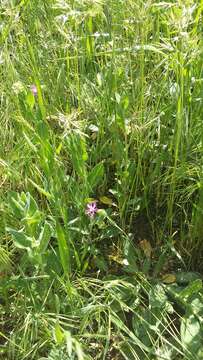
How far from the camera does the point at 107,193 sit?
1418mm

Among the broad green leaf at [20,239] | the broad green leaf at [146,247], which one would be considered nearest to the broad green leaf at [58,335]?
the broad green leaf at [20,239]

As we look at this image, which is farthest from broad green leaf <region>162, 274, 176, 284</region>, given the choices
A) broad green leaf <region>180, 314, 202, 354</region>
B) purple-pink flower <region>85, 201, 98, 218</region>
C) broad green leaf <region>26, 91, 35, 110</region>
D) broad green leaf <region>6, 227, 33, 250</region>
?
broad green leaf <region>26, 91, 35, 110</region>

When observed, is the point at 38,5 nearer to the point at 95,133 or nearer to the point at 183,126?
the point at 95,133

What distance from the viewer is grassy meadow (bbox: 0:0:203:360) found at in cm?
109

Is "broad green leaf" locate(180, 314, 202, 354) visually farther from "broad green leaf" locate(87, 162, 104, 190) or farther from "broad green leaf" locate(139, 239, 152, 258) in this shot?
"broad green leaf" locate(87, 162, 104, 190)

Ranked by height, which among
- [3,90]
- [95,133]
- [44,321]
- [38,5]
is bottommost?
[44,321]

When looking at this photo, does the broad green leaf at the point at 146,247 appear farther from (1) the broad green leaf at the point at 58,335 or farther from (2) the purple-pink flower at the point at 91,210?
(1) the broad green leaf at the point at 58,335

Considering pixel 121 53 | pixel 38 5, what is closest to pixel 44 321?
pixel 121 53

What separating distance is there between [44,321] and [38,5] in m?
0.91

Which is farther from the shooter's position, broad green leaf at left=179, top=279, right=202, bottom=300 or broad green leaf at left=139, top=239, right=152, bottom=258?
broad green leaf at left=139, top=239, right=152, bottom=258

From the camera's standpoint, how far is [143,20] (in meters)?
1.15

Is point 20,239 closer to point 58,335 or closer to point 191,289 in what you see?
point 58,335

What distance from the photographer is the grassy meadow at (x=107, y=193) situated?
3.57ft

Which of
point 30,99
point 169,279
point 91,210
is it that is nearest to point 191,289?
point 169,279
